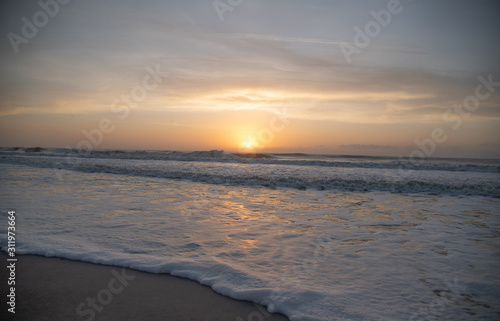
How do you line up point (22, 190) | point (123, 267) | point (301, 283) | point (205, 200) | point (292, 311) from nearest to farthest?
point (292, 311) < point (301, 283) < point (123, 267) < point (205, 200) < point (22, 190)

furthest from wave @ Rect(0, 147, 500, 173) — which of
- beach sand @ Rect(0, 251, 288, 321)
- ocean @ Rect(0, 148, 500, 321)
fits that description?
beach sand @ Rect(0, 251, 288, 321)

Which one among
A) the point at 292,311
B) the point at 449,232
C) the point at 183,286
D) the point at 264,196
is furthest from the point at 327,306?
the point at 264,196

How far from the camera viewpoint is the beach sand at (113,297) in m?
2.38

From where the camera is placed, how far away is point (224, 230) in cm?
479

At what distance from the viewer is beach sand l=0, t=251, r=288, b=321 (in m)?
2.38

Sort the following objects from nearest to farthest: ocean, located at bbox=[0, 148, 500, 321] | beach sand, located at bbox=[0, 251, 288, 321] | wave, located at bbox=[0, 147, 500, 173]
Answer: beach sand, located at bbox=[0, 251, 288, 321] < ocean, located at bbox=[0, 148, 500, 321] < wave, located at bbox=[0, 147, 500, 173]

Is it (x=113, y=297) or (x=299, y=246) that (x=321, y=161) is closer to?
(x=299, y=246)

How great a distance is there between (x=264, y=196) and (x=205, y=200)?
202 centimetres

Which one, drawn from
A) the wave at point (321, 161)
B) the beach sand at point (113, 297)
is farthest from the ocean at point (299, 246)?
the wave at point (321, 161)

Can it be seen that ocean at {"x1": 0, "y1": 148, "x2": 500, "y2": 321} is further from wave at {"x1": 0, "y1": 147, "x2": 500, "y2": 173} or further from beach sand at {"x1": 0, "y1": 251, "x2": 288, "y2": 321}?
wave at {"x1": 0, "y1": 147, "x2": 500, "y2": 173}

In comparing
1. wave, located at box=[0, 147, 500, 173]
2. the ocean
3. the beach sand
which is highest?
wave, located at box=[0, 147, 500, 173]

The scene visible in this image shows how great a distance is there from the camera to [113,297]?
267cm

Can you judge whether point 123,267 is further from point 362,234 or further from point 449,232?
point 449,232

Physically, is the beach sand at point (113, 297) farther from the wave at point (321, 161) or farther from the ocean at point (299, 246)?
the wave at point (321, 161)
